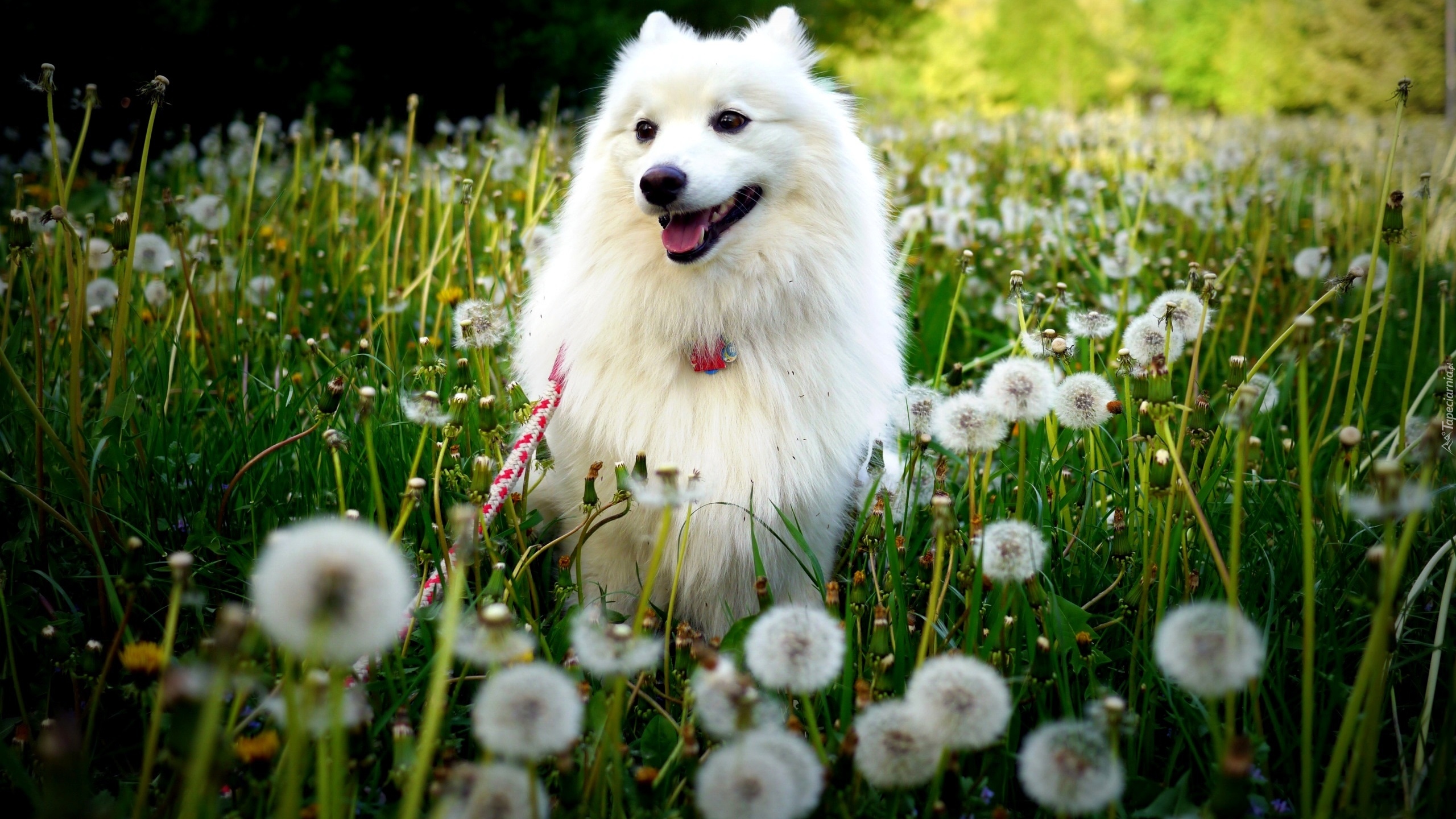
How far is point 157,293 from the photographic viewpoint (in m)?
3.15

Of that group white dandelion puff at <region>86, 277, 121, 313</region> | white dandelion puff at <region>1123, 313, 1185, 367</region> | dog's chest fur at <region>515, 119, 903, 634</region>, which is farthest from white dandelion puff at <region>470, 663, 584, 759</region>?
white dandelion puff at <region>86, 277, 121, 313</region>

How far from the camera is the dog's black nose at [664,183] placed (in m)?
2.11

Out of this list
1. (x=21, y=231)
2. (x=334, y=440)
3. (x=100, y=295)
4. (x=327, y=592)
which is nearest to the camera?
(x=327, y=592)

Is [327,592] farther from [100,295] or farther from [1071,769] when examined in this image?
[100,295]

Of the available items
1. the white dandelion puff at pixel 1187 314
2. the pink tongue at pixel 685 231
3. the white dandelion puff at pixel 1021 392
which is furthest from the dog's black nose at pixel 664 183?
the white dandelion puff at pixel 1187 314

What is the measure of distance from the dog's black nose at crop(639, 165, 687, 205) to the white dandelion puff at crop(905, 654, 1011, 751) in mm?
1402

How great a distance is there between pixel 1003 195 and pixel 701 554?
4.46m

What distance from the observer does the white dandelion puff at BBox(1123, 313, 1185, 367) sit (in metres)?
1.80

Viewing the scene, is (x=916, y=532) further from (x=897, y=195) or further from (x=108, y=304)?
(x=897, y=195)

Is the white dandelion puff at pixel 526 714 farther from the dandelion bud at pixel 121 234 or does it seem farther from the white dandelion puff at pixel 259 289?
the white dandelion puff at pixel 259 289

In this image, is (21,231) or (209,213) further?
(209,213)

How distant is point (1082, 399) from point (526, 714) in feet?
4.13

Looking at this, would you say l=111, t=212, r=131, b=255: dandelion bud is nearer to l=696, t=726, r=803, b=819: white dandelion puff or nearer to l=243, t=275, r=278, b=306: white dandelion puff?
l=243, t=275, r=278, b=306: white dandelion puff

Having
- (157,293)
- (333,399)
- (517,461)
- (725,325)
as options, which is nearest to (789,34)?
(725,325)
